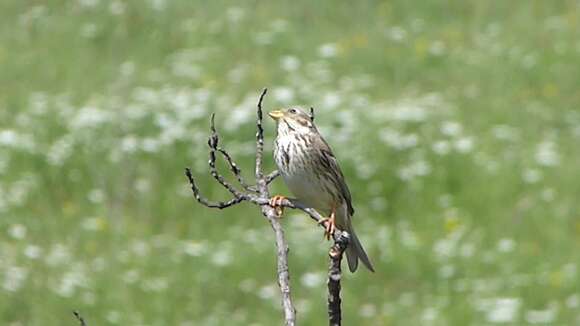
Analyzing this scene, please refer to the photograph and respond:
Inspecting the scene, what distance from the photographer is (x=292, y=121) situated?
19.8 ft

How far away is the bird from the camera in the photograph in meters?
5.64

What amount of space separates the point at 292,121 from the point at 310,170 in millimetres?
365

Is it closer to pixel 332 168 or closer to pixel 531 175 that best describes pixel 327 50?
pixel 531 175

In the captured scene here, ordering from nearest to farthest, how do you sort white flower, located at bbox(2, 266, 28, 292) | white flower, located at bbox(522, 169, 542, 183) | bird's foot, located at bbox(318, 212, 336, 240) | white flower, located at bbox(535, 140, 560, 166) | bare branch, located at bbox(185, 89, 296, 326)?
1. bare branch, located at bbox(185, 89, 296, 326)
2. bird's foot, located at bbox(318, 212, 336, 240)
3. white flower, located at bbox(2, 266, 28, 292)
4. white flower, located at bbox(522, 169, 542, 183)
5. white flower, located at bbox(535, 140, 560, 166)

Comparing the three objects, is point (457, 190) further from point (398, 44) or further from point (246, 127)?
point (398, 44)

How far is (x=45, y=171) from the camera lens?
40.4ft

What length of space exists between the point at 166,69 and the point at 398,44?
275 cm

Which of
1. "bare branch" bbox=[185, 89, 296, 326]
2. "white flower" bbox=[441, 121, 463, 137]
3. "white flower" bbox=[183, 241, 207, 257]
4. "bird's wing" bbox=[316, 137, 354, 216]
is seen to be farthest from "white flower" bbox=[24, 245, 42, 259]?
"bare branch" bbox=[185, 89, 296, 326]

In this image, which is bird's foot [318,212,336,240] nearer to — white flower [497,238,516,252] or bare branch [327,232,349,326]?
bare branch [327,232,349,326]

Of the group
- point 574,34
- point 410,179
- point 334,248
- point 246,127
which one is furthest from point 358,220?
point 334,248

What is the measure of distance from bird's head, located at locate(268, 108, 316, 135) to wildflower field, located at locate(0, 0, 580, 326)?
3.96 meters

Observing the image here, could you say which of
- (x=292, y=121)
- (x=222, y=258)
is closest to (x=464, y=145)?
(x=222, y=258)

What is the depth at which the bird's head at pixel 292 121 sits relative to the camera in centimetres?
597

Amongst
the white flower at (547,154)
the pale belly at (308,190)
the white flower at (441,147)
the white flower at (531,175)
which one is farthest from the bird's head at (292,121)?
the white flower at (547,154)
